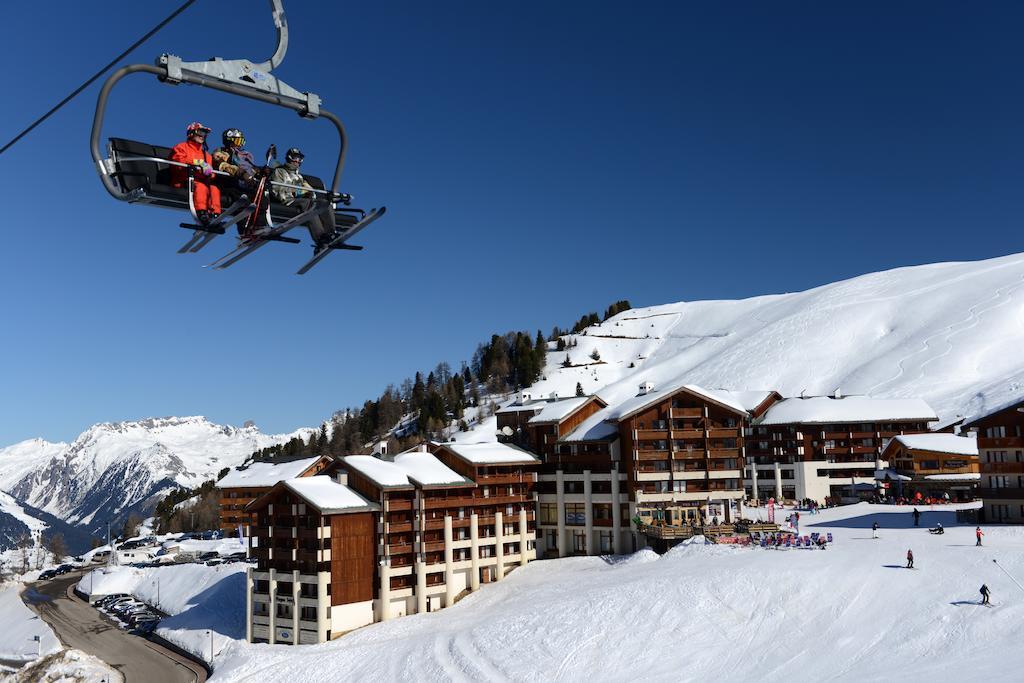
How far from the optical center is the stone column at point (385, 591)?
69.0 m

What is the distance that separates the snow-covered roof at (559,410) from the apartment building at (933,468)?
36.2 metres

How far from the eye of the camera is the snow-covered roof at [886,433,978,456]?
96.4 metres

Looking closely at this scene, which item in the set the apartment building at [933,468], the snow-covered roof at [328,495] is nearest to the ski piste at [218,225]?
the snow-covered roof at [328,495]

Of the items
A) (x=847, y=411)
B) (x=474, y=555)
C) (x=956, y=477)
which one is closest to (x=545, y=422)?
(x=474, y=555)

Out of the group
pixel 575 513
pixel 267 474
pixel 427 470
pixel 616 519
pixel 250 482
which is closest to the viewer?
pixel 427 470

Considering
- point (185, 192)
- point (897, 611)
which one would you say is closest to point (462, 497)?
point (897, 611)

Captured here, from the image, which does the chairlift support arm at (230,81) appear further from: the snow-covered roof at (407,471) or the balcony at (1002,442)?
the balcony at (1002,442)

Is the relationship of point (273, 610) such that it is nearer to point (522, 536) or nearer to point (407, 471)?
point (407, 471)

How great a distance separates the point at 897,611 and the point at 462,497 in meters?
Result: 38.3

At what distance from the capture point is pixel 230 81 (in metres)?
11.9

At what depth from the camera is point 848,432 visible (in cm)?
11506

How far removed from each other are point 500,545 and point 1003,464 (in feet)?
141

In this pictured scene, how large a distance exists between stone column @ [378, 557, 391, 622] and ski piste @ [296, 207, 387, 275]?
58.0 m

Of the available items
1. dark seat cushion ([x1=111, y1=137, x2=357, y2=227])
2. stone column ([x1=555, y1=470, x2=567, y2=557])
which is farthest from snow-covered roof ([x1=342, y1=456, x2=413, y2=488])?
dark seat cushion ([x1=111, y1=137, x2=357, y2=227])
